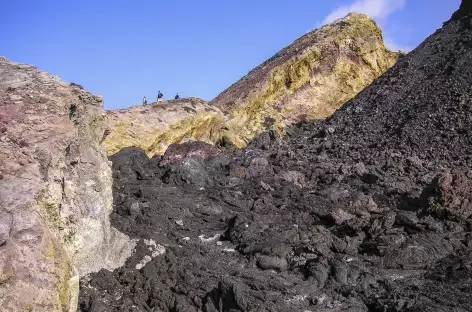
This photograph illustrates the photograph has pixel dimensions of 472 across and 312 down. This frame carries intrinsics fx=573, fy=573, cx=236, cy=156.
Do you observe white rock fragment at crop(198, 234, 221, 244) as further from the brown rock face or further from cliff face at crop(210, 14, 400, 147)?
cliff face at crop(210, 14, 400, 147)

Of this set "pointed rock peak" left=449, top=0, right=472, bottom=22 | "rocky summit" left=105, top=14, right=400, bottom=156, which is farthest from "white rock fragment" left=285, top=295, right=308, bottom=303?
"pointed rock peak" left=449, top=0, right=472, bottom=22

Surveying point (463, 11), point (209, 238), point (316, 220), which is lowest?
point (316, 220)

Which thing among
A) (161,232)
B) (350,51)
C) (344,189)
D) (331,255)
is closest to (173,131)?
(344,189)

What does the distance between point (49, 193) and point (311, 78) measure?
16882 mm

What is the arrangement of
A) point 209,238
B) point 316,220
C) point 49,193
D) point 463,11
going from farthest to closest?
1. point 463,11
2. point 316,220
3. point 209,238
4. point 49,193

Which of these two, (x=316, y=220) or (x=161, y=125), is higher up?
(x=161, y=125)

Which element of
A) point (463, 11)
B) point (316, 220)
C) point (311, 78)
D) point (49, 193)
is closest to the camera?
point (49, 193)

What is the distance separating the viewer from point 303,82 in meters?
21.2

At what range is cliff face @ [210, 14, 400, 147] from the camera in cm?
1988

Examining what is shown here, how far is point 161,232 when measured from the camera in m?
7.89

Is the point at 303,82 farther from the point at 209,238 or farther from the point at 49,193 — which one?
the point at 49,193

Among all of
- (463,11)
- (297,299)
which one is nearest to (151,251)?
(297,299)

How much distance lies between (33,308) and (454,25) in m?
15.9

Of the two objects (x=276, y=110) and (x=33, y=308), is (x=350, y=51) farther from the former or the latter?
(x=33, y=308)
